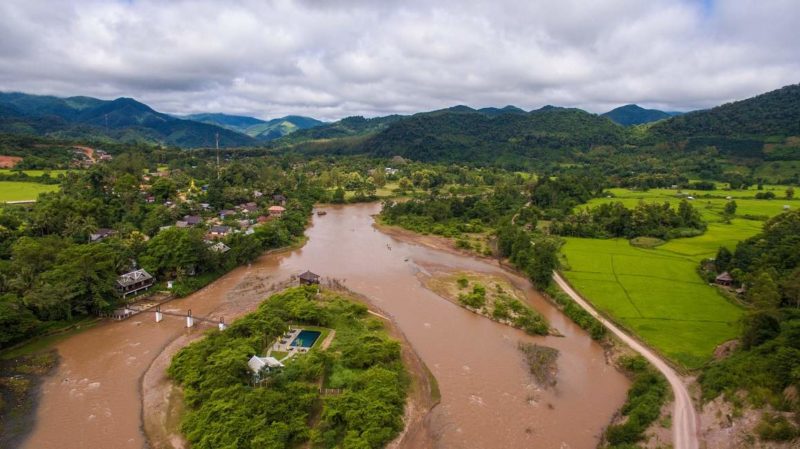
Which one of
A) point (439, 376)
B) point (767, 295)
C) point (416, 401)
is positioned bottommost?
point (439, 376)

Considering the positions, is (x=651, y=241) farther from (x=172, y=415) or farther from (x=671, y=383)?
(x=172, y=415)

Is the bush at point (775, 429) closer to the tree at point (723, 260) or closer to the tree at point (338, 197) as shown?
the tree at point (723, 260)

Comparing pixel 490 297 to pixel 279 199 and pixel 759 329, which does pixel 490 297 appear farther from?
pixel 279 199

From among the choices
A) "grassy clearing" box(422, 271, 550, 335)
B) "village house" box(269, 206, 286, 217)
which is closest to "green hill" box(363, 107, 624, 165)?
"village house" box(269, 206, 286, 217)

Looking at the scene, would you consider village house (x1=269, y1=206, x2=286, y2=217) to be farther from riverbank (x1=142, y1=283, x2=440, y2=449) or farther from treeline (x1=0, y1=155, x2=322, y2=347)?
riverbank (x1=142, y1=283, x2=440, y2=449)

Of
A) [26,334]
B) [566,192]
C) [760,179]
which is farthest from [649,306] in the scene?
[760,179]

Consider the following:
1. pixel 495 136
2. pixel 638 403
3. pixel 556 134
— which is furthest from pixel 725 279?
pixel 495 136

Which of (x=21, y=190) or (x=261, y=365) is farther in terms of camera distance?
(x=21, y=190)
